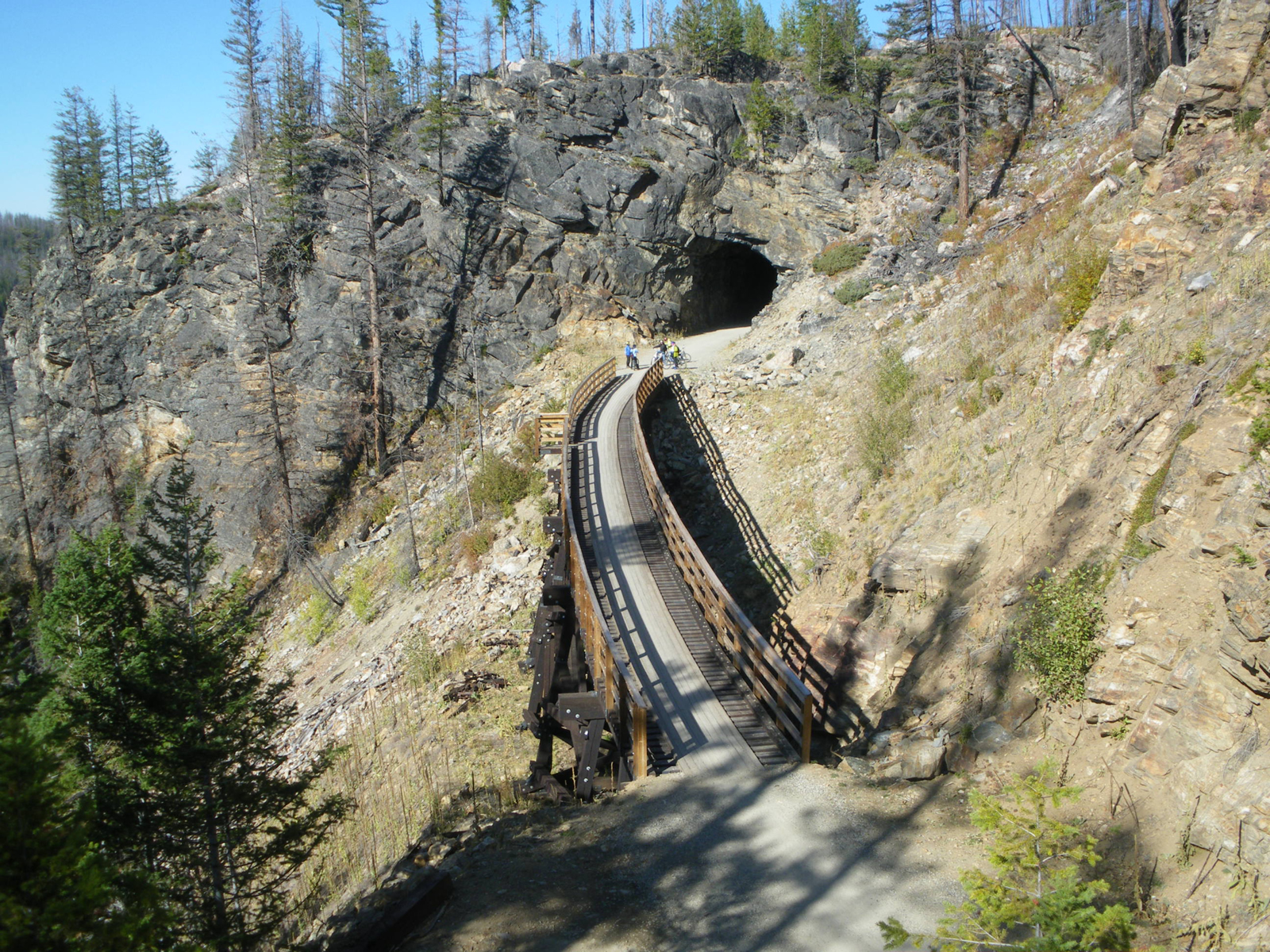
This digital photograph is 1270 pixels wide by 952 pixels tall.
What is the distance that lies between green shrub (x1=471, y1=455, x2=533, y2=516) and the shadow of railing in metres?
5.05

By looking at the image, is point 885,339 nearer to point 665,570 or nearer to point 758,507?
point 758,507

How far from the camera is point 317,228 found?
36.8 m

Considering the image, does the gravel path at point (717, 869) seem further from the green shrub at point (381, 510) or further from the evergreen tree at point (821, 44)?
the evergreen tree at point (821, 44)

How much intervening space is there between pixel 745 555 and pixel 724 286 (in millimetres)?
28717

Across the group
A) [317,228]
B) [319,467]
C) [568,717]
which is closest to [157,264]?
[317,228]

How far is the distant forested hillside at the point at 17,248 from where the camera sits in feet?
148

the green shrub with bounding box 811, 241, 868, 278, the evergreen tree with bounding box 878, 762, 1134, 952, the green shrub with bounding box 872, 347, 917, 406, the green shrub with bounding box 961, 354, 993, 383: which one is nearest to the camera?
the evergreen tree with bounding box 878, 762, 1134, 952

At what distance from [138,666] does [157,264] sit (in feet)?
120

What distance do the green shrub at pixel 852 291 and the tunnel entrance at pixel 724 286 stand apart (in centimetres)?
777

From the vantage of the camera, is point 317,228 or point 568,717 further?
point 317,228

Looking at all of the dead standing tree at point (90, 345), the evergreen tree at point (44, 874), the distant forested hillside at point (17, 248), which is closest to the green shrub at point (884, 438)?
the evergreen tree at point (44, 874)

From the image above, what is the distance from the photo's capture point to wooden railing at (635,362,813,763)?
1081 centimetres

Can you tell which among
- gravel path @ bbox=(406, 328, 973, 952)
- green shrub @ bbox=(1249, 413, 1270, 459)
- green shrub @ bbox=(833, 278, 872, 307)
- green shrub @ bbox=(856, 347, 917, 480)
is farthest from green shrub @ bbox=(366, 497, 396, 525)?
green shrub @ bbox=(1249, 413, 1270, 459)

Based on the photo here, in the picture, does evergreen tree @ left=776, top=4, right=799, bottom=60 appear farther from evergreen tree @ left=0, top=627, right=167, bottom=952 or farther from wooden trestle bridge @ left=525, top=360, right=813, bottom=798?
evergreen tree @ left=0, top=627, right=167, bottom=952
